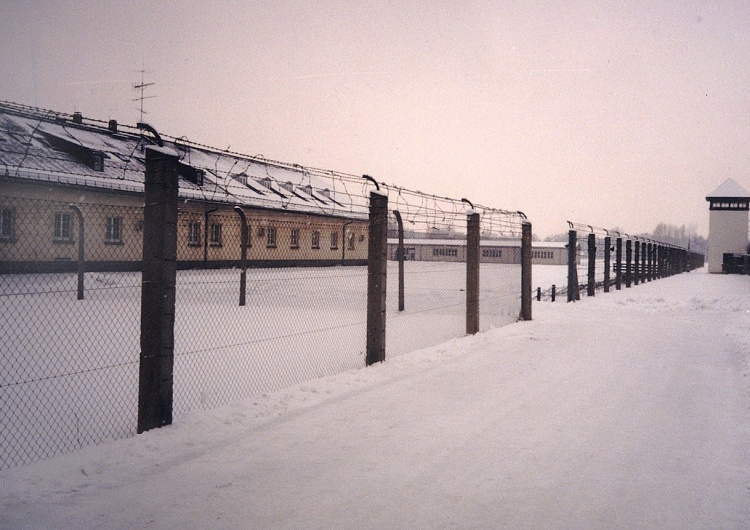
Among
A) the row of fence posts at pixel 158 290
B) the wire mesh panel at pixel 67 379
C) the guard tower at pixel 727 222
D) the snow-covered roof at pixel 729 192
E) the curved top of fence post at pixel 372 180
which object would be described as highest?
the snow-covered roof at pixel 729 192

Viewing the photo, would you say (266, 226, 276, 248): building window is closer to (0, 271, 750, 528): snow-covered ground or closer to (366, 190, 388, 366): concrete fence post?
(366, 190, 388, 366): concrete fence post

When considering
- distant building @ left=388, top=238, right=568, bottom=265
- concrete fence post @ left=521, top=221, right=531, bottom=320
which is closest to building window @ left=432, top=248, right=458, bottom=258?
distant building @ left=388, top=238, right=568, bottom=265

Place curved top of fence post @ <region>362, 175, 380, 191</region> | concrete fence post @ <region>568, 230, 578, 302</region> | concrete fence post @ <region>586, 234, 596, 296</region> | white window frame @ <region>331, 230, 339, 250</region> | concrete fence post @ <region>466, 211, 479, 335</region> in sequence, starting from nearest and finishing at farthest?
curved top of fence post @ <region>362, 175, 380, 191</region>, concrete fence post @ <region>466, 211, 479, 335</region>, concrete fence post @ <region>568, 230, 578, 302</region>, concrete fence post @ <region>586, 234, 596, 296</region>, white window frame @ <region>331, 230, 339, 250</region>

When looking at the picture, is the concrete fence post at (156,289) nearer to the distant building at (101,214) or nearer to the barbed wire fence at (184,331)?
the barbed wire fence at (184,331)

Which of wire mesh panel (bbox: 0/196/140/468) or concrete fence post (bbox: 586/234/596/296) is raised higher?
concrete fence post (bbox: 586/234/596/296)

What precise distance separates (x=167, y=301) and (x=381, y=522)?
2685mm

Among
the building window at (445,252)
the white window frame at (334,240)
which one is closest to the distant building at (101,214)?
the white window frame at (334,240)

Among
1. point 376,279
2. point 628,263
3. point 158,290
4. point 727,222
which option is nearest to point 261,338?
point 376,279

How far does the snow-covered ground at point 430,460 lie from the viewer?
3480mm

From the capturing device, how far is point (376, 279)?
758cm

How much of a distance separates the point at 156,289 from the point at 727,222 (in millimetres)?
49483

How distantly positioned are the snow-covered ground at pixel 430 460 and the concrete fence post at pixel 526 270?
5.32 metres

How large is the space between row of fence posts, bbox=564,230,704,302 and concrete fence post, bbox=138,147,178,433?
14172mm

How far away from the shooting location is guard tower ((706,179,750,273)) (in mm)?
44000
